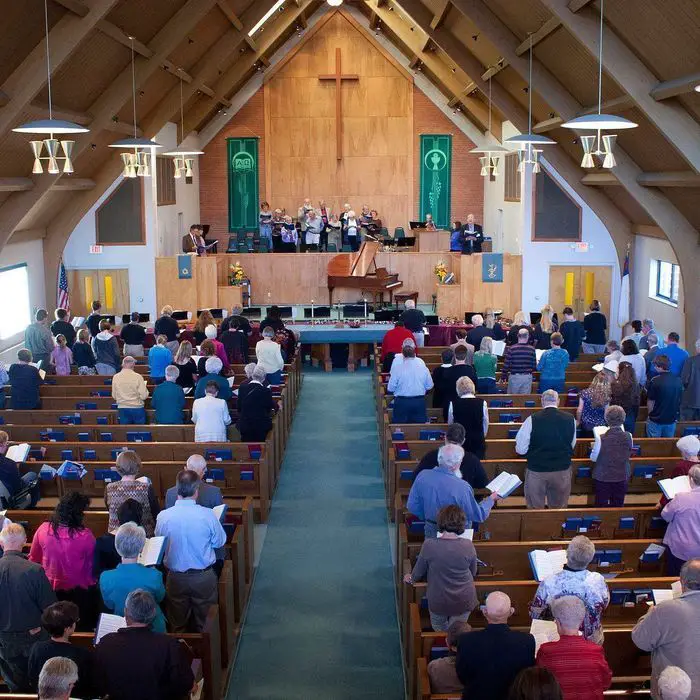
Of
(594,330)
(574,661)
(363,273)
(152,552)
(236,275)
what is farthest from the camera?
(236,275)

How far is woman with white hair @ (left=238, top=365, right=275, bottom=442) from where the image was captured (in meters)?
10.3

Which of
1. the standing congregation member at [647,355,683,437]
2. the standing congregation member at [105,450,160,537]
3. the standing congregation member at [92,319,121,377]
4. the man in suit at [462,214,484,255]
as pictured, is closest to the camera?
the standing congregation member at [105,450,160,537]

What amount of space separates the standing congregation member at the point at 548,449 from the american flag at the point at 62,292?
13.9 m

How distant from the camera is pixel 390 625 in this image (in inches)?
298

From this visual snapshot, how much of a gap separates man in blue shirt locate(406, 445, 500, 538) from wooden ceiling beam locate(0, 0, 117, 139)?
325 inches

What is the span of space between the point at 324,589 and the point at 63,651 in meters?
3.84

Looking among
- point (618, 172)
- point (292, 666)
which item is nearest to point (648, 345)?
point (618, 172)

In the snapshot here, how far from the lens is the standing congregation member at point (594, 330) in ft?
51.0

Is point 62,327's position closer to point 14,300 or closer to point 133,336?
point 133,336

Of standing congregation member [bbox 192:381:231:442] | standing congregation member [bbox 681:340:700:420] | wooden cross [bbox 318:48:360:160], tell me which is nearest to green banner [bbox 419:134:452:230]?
wooden cross [bbox 318:48:360:160]

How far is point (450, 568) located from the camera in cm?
586

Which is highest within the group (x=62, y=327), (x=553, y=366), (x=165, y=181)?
(x=165, y=181)

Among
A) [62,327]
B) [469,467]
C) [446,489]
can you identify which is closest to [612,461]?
[469,467]

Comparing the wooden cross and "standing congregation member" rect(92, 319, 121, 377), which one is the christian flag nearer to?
the wooden cross
